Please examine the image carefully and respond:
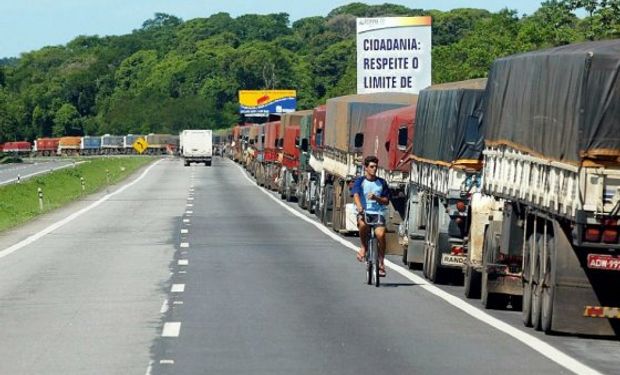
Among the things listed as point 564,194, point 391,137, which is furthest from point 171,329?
point 391,137

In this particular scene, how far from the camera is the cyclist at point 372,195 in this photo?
77.6ft

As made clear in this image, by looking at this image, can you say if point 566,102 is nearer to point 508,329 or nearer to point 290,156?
point 508,329

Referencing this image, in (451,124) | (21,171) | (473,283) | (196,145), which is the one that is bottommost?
(21,171)

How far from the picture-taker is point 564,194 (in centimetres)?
1700

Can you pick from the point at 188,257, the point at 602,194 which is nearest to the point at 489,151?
the point at 602,194

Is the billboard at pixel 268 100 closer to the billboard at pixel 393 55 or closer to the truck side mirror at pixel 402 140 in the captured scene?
the billboard at pixel 393 55

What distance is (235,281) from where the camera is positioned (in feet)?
81.0

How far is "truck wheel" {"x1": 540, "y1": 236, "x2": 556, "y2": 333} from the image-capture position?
56.8 ft

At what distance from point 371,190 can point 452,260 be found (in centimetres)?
178

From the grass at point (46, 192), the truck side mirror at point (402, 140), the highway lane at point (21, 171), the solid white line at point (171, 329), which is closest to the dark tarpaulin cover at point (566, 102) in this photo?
the solid white line at point (171, 329)

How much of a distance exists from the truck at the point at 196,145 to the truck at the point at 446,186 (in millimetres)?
94085

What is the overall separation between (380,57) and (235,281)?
47270mm

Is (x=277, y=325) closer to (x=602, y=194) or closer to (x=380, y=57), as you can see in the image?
(x=602, y=194)

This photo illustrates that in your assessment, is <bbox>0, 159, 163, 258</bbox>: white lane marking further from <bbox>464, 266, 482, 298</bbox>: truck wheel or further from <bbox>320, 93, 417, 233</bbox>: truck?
<bbox>464, 266, 482, 298</bbox>: truck wheel
